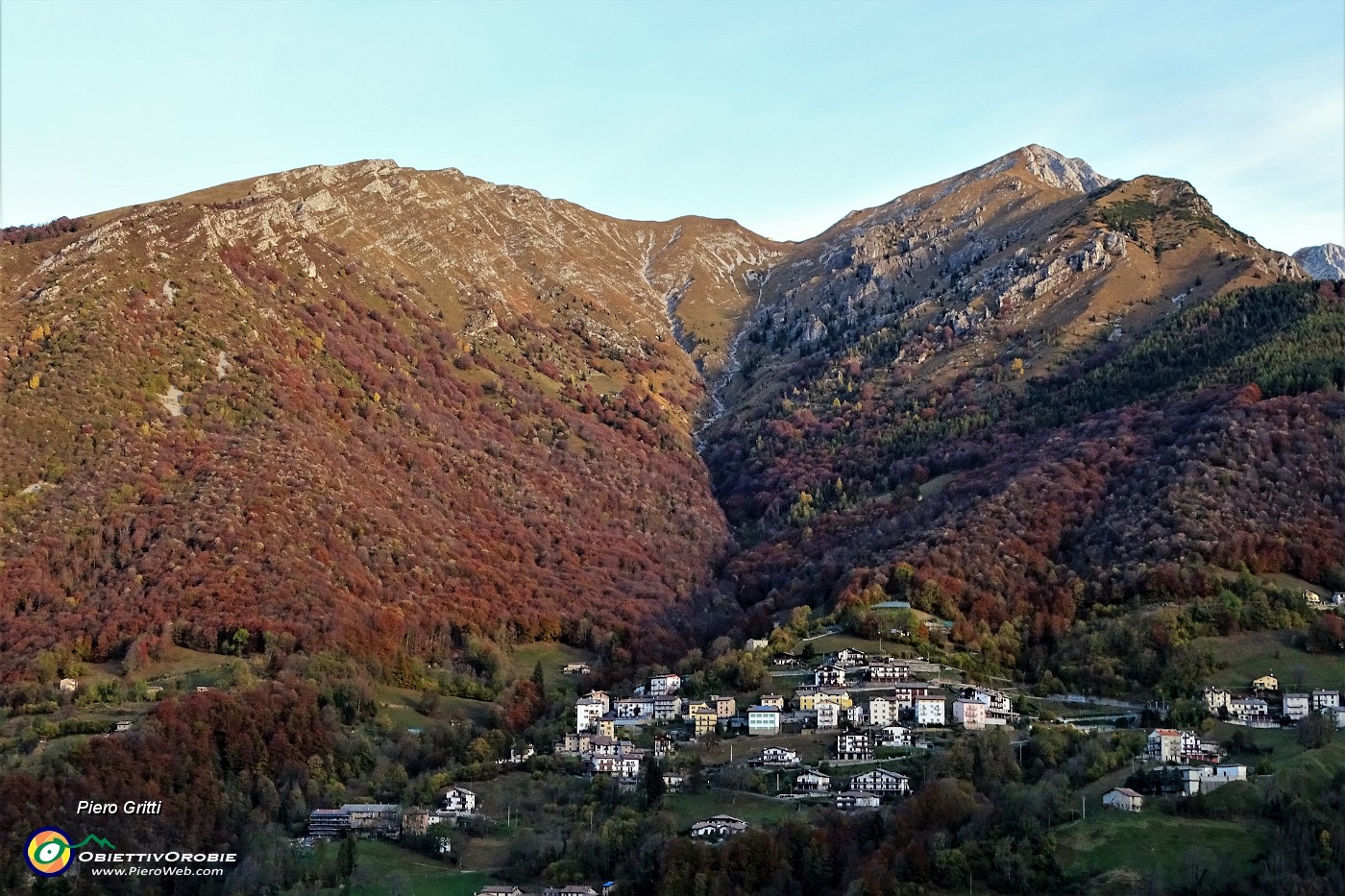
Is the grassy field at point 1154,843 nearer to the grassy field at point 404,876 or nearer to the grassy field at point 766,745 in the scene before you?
the grassy field at point 766,745

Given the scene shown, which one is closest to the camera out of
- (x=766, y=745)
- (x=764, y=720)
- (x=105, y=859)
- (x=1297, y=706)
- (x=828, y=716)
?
(x=105, y=859)

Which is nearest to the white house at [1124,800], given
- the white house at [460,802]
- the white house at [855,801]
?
the white house at [855,801]

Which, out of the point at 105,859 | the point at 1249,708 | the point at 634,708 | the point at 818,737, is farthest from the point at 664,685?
the point at 105,859

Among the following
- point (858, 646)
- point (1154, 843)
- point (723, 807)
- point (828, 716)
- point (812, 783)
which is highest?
point (858, 646)

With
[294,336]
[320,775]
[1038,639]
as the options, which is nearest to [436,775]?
[320,775]

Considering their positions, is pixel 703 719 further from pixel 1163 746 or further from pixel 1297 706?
pixel 1297 706

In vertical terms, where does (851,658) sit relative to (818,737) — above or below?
above

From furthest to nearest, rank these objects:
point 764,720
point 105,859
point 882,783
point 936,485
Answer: point 936,485
point 764,720
point 882,783
point 105,859
